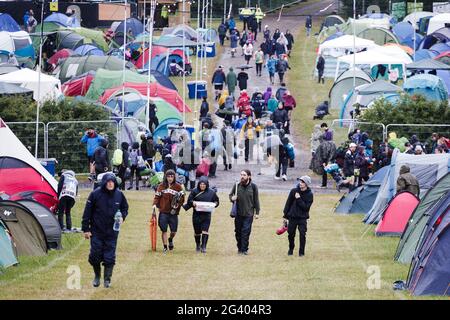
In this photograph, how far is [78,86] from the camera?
176ft

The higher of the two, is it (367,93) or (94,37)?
(94,37)

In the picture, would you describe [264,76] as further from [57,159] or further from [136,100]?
[57,159]

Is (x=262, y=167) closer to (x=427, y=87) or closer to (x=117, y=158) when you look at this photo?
(x=117, y=158)

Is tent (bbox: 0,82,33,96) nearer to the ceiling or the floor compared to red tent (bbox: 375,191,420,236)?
nearer to the ceiling

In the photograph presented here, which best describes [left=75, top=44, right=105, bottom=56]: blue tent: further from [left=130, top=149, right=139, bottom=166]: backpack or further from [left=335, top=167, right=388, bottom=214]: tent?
[left=335, top=167, right=388, bottom=214]: tent

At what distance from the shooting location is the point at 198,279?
72.4 ft

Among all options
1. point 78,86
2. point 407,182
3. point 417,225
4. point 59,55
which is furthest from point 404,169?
point 59,55

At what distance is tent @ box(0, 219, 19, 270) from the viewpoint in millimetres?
23219

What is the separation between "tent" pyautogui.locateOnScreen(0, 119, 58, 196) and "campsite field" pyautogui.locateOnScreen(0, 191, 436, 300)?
78.5 inches

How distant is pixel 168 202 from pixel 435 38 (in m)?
46.6

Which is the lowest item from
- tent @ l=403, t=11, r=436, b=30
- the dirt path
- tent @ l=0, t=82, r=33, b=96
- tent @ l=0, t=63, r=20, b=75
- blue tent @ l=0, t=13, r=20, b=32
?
the dirt path

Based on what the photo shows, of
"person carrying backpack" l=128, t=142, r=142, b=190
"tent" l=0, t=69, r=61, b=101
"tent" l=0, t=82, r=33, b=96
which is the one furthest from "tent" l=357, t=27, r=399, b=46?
"person carrying backpack" l=128, t=142, r=142, b=190

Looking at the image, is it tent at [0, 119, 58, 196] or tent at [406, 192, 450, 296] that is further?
tent at [0, 119, 58, 196]

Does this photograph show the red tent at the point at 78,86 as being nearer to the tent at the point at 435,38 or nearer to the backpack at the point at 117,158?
the backpack at the point at 117,158
